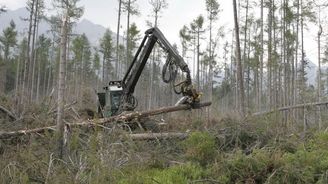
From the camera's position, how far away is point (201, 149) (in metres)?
7.04

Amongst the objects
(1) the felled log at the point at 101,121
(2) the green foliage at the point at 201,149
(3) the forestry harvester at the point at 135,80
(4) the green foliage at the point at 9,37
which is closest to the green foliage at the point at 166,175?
(2) the green foliage at the point at 201,149

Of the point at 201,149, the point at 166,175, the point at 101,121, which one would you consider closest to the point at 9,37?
the point at 101,121

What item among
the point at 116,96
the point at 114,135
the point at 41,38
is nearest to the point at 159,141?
the point at 114,135

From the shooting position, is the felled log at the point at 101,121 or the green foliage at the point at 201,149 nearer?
the green foliage at the point at 201,149

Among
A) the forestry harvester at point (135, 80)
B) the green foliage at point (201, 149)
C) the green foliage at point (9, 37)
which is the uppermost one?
the green foliage at point (9, 37)

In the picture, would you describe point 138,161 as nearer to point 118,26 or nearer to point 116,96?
point 116,96

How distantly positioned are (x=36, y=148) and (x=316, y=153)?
506 cm

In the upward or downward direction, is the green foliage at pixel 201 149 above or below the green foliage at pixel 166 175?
above

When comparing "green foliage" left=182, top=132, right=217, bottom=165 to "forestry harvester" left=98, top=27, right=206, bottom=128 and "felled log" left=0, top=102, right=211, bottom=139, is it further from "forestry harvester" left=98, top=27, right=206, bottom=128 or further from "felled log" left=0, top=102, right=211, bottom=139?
"forestry harvester" left=98, top=27, right=206, bottom=128

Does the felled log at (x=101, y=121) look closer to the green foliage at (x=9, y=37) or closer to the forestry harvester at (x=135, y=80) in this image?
the forestry harvester at (x=135, y=80)

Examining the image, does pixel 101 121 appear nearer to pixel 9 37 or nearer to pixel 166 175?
pixel 166 175

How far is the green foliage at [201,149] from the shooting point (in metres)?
7.00

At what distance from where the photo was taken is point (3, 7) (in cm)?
2027

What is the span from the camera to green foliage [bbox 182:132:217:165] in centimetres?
700
